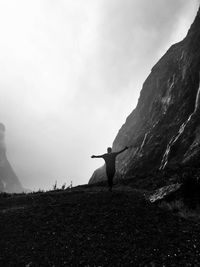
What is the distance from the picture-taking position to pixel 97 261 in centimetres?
904

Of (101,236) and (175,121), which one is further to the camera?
(175,121)

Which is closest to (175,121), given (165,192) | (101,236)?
(165,192)

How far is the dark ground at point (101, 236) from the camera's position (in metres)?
9.06

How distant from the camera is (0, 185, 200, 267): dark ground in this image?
906 cm

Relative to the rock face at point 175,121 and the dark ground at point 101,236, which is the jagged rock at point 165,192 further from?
the rock face at point 175,121

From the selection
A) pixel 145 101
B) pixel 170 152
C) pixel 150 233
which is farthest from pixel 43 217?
pixel 145 101

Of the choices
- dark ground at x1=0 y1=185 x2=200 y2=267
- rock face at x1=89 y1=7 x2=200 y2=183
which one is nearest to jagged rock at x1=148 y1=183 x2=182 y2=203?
dark ground at x1=0 y1=185 x2=200 y2=267

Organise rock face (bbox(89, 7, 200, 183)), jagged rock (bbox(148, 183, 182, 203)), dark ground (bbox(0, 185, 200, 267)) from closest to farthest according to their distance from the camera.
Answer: dark ground (bbox(0, 185, 200, 267)), jagged rock (bbox(148, 183, 182, 203)), rock face (bbox(89, 7, 200, 183))

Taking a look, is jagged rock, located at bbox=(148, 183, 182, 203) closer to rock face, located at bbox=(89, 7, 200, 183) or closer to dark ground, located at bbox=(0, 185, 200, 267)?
dark ground, located at bbox=(0, 185, 200, 267)

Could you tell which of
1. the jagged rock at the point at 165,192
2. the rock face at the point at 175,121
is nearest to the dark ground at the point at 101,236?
the jagged rock at the point at 165,192

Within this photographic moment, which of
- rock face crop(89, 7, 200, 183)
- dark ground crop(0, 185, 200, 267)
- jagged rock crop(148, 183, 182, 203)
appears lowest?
dark ground crop(0, 185, 200, 267)

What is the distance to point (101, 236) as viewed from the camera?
10.8 m

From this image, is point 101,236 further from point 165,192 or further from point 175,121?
point 175,121

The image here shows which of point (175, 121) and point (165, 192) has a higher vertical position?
point (175, 121)
